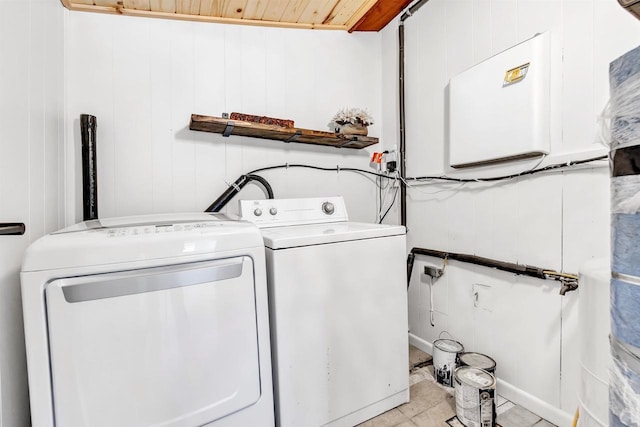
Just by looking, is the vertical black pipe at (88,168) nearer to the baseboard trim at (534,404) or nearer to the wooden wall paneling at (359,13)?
the wooden wall paneling at (359,13)

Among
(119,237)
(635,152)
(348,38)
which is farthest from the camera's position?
(348,38)

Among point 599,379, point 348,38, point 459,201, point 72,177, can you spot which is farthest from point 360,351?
point 348,38

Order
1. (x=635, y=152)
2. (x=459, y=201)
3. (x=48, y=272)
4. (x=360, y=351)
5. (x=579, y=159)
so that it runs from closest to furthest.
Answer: (x=635, y=152) → (x=48, y=272) → (x=579, y=159) → (x=360, y=351) → (x=459, y=201)

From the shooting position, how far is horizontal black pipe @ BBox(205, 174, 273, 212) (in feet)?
6.22

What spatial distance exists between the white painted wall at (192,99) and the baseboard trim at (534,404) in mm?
1410

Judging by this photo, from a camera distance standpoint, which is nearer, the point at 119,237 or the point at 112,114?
the point at 119,237

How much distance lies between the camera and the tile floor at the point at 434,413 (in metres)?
1.41

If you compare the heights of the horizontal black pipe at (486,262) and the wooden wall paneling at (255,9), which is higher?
the wooden wall paneling at (255,9)

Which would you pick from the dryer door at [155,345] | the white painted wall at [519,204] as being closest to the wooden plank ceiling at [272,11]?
the white painted wall at [519,204]

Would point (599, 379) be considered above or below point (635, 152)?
below

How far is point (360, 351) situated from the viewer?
141 cm

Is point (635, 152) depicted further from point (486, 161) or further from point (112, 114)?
point (112, 114)

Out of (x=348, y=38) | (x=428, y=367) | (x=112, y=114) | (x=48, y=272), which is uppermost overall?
(x=348, y=38)

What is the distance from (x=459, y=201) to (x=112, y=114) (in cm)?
211
